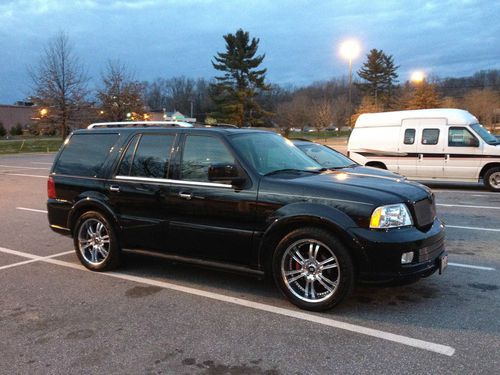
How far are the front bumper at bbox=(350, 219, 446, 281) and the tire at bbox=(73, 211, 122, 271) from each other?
118 inches

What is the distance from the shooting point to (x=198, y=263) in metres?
5.16

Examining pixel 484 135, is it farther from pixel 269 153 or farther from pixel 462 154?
pixel 269 153

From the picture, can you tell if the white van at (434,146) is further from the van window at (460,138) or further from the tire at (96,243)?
the tire at (96,243)

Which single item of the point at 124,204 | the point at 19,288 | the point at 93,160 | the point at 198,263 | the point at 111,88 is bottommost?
the point at 19,288

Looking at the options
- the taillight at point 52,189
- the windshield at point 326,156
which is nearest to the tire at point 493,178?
the windshield at point 326,156

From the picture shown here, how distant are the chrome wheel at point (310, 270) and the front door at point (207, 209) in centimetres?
44

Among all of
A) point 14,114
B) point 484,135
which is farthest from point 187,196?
point 14,114

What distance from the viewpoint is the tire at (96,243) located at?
5.86m

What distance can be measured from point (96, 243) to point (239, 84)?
6163 cm

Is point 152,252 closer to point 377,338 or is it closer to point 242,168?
point 242,168

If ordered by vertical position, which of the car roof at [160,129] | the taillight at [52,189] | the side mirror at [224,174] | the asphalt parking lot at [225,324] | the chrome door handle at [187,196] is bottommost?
the asphalt parking lot at [225,324]

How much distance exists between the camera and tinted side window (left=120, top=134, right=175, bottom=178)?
18.0 feet

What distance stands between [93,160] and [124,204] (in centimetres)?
86

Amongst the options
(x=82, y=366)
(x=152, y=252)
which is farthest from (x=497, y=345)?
(x=152, y=252)
